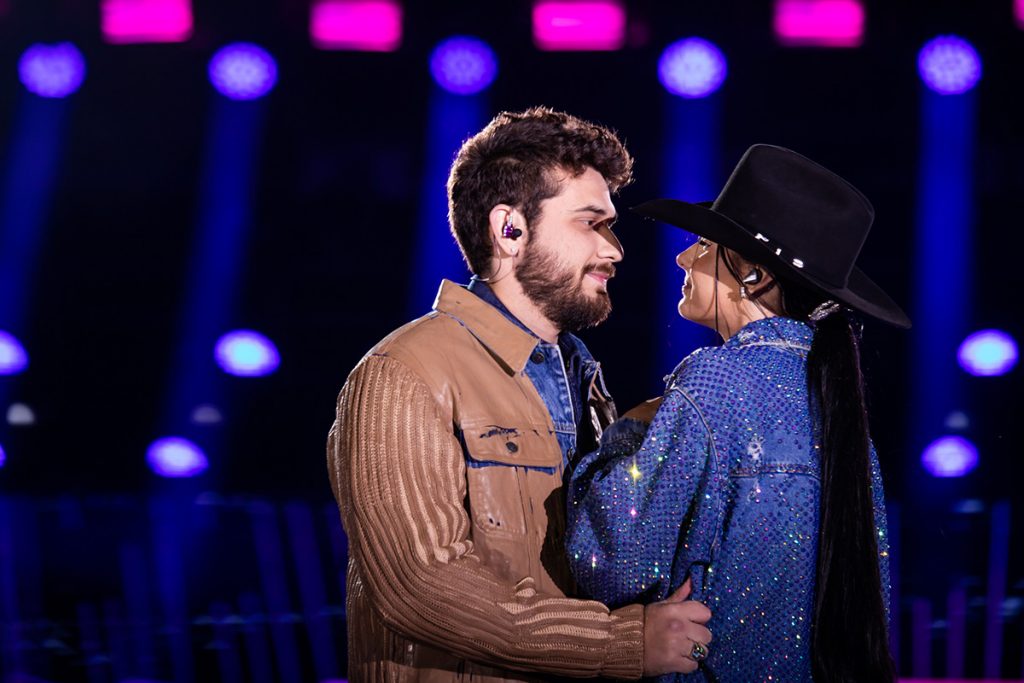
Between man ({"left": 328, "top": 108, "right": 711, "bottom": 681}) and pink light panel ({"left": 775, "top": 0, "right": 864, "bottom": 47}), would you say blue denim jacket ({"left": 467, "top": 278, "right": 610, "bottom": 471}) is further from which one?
pink light panel ({"left": 775, "top": 0, "right": 864, "bottom": 47})

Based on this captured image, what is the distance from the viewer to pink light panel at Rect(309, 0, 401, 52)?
17.7 feet

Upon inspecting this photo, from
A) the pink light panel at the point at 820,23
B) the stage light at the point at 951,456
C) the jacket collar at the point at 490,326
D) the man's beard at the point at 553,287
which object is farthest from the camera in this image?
the stage light at the point at 951,456

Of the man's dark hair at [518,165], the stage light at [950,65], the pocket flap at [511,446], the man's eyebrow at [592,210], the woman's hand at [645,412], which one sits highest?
the stage light at [950,65]

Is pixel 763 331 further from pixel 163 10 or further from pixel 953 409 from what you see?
pixel 953 409

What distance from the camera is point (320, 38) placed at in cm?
547

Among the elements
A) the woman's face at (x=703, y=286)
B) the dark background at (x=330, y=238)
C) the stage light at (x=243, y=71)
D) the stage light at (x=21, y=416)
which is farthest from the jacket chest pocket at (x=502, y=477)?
the stage light at (x=21, y=416)

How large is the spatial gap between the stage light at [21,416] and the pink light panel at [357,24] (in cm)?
297

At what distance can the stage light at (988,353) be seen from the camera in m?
6.22

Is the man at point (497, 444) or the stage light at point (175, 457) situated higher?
the man at point (497, 444)

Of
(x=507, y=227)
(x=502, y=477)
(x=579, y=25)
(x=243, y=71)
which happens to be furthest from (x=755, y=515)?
(x=243, y=71)

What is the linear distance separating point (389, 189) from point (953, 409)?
138 inches

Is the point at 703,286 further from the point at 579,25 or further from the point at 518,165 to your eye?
the point at 579,25

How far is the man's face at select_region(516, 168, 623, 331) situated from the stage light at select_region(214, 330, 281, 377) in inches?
175

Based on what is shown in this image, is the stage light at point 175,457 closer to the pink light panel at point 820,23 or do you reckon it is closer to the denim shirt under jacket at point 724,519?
the pink light panel at point 820,23
